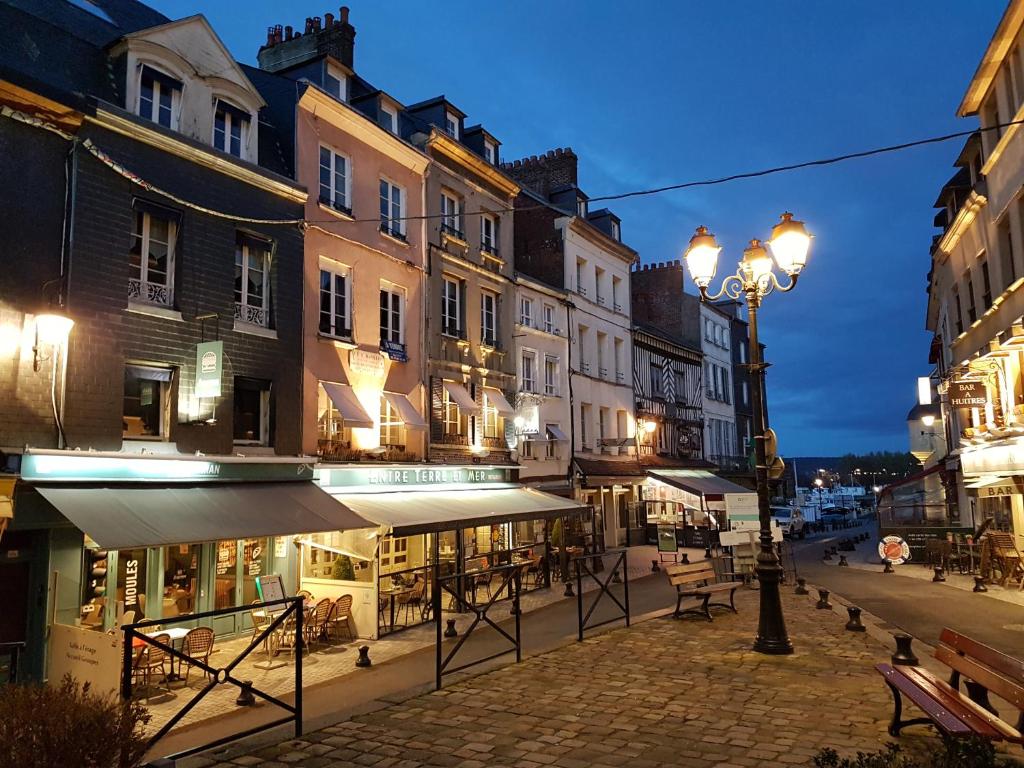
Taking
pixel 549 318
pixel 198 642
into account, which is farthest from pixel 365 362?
pixel 549 318

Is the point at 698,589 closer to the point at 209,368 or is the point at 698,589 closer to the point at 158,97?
the point at 209,368

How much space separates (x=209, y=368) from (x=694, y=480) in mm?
21427

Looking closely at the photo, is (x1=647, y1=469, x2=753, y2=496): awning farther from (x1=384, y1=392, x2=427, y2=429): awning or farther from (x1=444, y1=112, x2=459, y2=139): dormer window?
(x1=444, y1=112, x2=459, y2=139): dormer window

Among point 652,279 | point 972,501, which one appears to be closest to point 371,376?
point 972,501

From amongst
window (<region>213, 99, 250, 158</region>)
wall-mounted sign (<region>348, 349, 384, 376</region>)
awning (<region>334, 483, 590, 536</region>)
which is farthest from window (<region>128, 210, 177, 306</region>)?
awning (<region>334, 483, 590, 536</region>)

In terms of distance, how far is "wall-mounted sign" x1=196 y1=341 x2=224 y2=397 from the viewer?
1126 cm

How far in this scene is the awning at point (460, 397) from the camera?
707 inches

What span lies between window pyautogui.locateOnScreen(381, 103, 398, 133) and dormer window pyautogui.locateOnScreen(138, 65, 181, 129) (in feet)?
18.0

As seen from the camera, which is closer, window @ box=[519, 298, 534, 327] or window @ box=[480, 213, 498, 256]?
window @ box=[480, 213, 498, 256]

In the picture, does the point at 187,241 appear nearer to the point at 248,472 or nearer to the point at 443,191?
the point at 248,472

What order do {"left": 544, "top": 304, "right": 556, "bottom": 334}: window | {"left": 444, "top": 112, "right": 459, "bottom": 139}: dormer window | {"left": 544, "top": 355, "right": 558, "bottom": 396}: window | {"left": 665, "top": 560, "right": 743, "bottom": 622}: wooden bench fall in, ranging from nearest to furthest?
1. {"left": 665, "top": 560, "right": 743, "bottom": 622}: wooden bench
2. {"left": 444, "top": 112, "right": 459, "bottom": 139}: dormer window
3. {"left": 544, "top": 355, "right": 558, "bottom": 396}: window
4. {"left": 544, "top": 304, "right": 556, "bottom": 334}: window

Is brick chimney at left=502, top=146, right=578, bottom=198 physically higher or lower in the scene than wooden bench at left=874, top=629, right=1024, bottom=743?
higher

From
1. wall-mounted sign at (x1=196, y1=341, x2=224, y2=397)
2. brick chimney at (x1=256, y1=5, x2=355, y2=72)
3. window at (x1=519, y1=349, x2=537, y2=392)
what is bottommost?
wall-mounted sign at (x1=196, y1=341, x2=224, y2=397)

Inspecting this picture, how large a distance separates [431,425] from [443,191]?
235 inches
